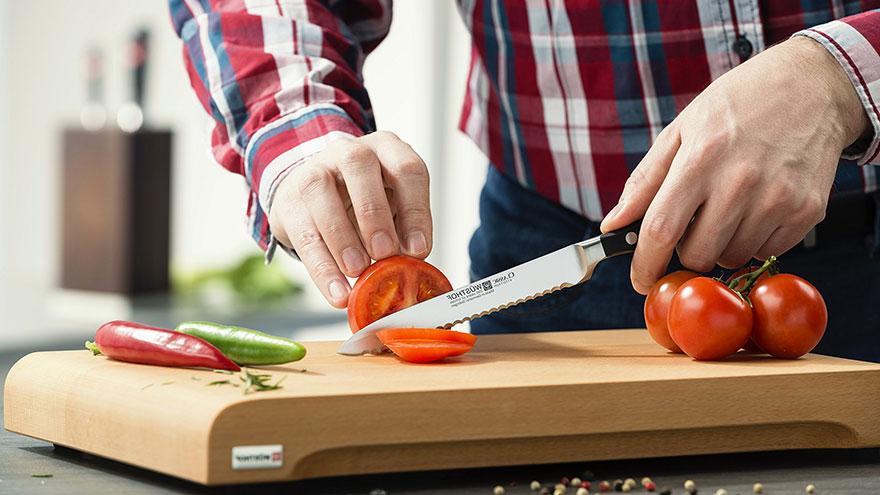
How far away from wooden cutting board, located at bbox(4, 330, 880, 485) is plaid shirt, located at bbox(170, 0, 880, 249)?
41 cm

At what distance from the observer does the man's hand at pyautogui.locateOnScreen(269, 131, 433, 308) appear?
4.67 ft

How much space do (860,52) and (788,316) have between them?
35 cm

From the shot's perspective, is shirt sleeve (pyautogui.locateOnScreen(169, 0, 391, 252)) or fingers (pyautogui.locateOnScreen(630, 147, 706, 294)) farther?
shirt sleeve (pyautogui.locateOnScreen(169, 0, 391, 252))

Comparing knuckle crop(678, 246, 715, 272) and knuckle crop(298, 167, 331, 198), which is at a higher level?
knuckle crop(298, 167, 331, 198)

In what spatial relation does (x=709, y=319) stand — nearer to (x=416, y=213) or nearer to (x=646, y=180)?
(x=646, y=180)

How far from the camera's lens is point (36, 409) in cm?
129

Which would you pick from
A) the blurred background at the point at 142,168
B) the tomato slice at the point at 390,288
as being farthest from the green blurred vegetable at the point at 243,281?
the tomato slice at the point at 390,288

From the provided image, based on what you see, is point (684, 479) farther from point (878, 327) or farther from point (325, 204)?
point (878, 327)

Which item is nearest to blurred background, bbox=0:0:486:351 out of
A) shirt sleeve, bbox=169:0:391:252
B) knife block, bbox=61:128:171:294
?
knife block, bbox=61:128:171:294

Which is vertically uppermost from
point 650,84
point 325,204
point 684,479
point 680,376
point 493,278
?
point 650,84

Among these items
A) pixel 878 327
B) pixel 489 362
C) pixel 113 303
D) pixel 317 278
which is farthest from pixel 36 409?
pixel 113 303

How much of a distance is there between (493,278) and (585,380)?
30cm

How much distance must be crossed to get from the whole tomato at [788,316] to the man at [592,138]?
0.05 m

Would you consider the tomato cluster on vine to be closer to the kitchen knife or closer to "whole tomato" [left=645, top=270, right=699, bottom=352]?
"whole tomato" [left=645, top=270, right=699, bottom=352]
